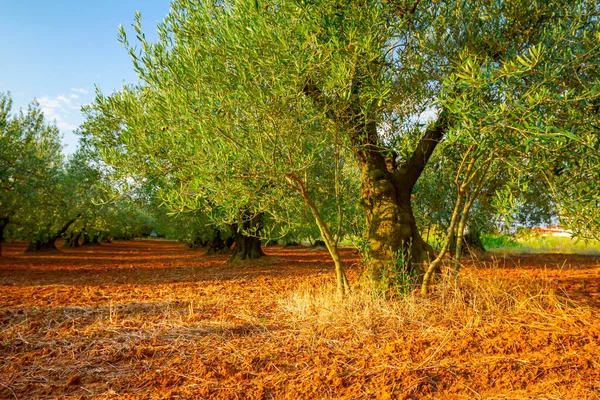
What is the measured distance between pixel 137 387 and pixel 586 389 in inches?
190

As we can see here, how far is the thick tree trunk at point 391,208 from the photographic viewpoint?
824 cm

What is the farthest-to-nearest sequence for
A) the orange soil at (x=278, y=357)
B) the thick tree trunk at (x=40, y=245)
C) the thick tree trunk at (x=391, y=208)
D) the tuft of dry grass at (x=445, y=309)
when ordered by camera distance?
the thick tree trunk at (x=40, y=245), the thick tree trunk at (x=391, y=208), the tuft of dry grass at (x=445, y=309), the orange soil at (x=278, y=357)

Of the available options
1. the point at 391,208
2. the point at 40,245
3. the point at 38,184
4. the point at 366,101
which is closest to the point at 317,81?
the point at 366,101

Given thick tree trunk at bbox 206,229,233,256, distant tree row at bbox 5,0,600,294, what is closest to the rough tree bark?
thick tree trunk at bbox 206,229,233,256

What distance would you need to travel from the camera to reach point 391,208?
8422 millimetres

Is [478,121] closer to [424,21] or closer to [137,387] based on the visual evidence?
[424,21]

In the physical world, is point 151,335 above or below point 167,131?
below

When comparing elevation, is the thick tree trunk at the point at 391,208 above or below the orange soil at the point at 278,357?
above

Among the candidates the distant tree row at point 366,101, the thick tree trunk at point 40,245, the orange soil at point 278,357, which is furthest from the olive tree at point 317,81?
the thick tree trunk at point 40,245

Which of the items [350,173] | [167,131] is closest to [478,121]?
[167,131]

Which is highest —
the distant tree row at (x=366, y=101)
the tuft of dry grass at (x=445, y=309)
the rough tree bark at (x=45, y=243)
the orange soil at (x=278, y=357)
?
the distant tree row at (x=366, y=101)

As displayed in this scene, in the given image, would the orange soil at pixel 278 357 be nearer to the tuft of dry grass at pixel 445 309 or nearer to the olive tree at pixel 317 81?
the tuft of dry grass at pixel 445 309

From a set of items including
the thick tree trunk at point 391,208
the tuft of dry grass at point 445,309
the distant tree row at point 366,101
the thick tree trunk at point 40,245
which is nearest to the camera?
the distant tree row at point 366,101

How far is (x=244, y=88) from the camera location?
6.03 metres
